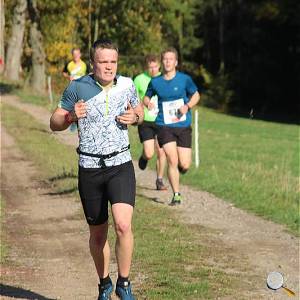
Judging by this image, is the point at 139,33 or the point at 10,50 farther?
the point at 139,33

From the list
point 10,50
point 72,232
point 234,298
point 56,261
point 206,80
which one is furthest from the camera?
point 206,80

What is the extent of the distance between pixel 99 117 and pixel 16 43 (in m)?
33.1

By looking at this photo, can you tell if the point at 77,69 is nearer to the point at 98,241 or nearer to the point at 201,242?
the point at 201,242

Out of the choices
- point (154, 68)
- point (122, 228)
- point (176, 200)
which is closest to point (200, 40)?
point (154, 68)

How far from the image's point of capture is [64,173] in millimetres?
15602

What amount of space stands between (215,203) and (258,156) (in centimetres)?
1126

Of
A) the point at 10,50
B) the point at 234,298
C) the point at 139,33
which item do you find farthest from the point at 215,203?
the point at 139,33

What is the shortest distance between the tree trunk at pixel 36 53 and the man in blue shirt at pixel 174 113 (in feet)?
87.7

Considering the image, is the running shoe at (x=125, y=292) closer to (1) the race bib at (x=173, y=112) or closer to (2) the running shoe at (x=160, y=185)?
(1) the race bib at (x=173, y=112)

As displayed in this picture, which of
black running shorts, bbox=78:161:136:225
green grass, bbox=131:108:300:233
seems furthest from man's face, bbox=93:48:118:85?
green grass, bbox=131:108:300:233

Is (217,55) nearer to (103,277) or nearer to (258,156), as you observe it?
(258,156)

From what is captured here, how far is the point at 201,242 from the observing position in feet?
31.9

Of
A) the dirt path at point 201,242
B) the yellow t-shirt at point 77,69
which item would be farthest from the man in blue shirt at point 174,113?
the yellow t-shirt at point 77,69

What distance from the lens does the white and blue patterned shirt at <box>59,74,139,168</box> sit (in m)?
6.46
